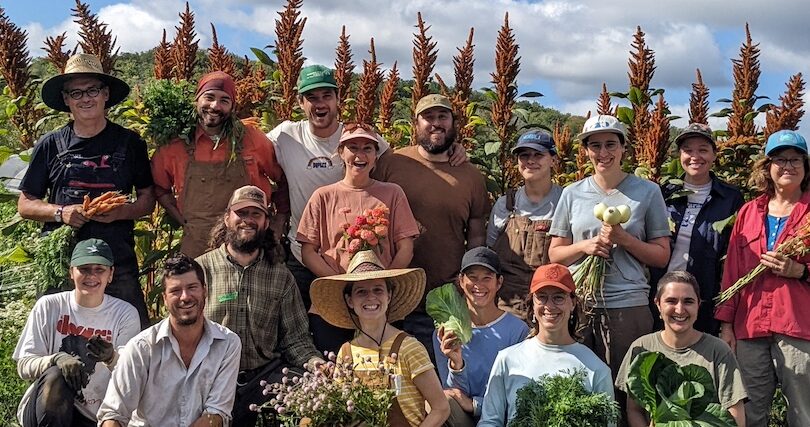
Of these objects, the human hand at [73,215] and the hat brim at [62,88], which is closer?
the human hand at [73,215]

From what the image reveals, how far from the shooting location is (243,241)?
4805 mm

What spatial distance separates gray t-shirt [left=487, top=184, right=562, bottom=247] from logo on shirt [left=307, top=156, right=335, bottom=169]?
3.83 feet

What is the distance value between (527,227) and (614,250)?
0.62m

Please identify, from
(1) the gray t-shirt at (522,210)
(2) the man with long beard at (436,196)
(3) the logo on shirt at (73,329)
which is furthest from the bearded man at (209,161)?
(1) the gray t-shirt at (522,210)

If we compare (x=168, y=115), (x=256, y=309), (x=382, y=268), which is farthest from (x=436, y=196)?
(x=168, y=115)

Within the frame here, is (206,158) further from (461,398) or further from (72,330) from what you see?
(461,398)

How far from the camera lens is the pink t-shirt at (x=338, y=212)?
511 centimetres

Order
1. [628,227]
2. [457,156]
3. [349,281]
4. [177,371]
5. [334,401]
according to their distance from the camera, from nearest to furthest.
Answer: [334,401] → [177,371] → [349,281] → [628,227] → [457,156]

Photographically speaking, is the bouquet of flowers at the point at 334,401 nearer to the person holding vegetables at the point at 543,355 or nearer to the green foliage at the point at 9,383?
the person holding vegetables at the point at 543,355

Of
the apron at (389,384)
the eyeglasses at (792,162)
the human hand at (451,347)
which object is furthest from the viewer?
the eyeglasses at (792,162)

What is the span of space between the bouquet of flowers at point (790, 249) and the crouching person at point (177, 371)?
9.68 ft

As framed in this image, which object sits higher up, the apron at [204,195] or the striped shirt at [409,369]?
the apron at [204,195]

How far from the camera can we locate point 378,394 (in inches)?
154

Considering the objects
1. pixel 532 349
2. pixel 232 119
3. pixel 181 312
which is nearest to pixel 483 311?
pixel 532 349
